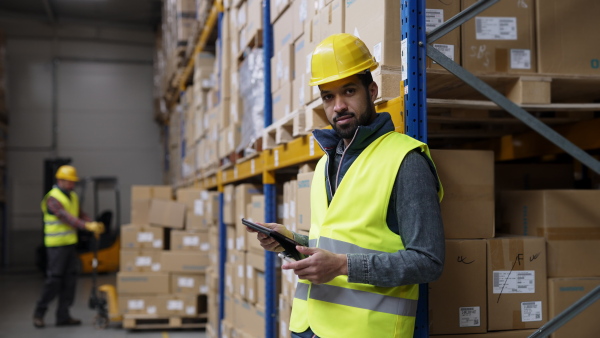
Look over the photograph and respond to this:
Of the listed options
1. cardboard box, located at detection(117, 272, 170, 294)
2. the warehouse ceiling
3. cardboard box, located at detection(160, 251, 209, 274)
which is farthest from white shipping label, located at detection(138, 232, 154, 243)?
the warehouse ceiling

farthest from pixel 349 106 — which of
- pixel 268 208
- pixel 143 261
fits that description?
pixel 143 261

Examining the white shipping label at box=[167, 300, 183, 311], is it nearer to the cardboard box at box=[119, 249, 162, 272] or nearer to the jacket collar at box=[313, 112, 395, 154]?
the cardboard box at box=[119, 249, 162, 272]

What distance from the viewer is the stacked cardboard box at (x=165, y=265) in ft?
24.2

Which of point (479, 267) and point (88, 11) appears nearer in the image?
point (479, 267)

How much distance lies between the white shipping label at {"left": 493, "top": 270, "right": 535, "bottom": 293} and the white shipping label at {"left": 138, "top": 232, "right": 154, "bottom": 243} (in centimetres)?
614

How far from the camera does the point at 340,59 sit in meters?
2.00

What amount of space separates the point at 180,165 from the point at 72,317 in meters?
3.65

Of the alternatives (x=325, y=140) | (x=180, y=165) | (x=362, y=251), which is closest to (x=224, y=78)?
(x=325, y=140)

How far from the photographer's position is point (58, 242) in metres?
7.59

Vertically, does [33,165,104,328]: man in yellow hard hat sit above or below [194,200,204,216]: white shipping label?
below

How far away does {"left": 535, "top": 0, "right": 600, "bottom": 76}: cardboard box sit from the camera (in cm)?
239

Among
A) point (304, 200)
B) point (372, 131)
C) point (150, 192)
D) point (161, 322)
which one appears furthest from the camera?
point (150, 192)

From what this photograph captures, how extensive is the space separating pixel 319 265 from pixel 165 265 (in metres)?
6.13

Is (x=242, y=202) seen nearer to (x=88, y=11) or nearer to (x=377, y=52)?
(x=377, y=52)
